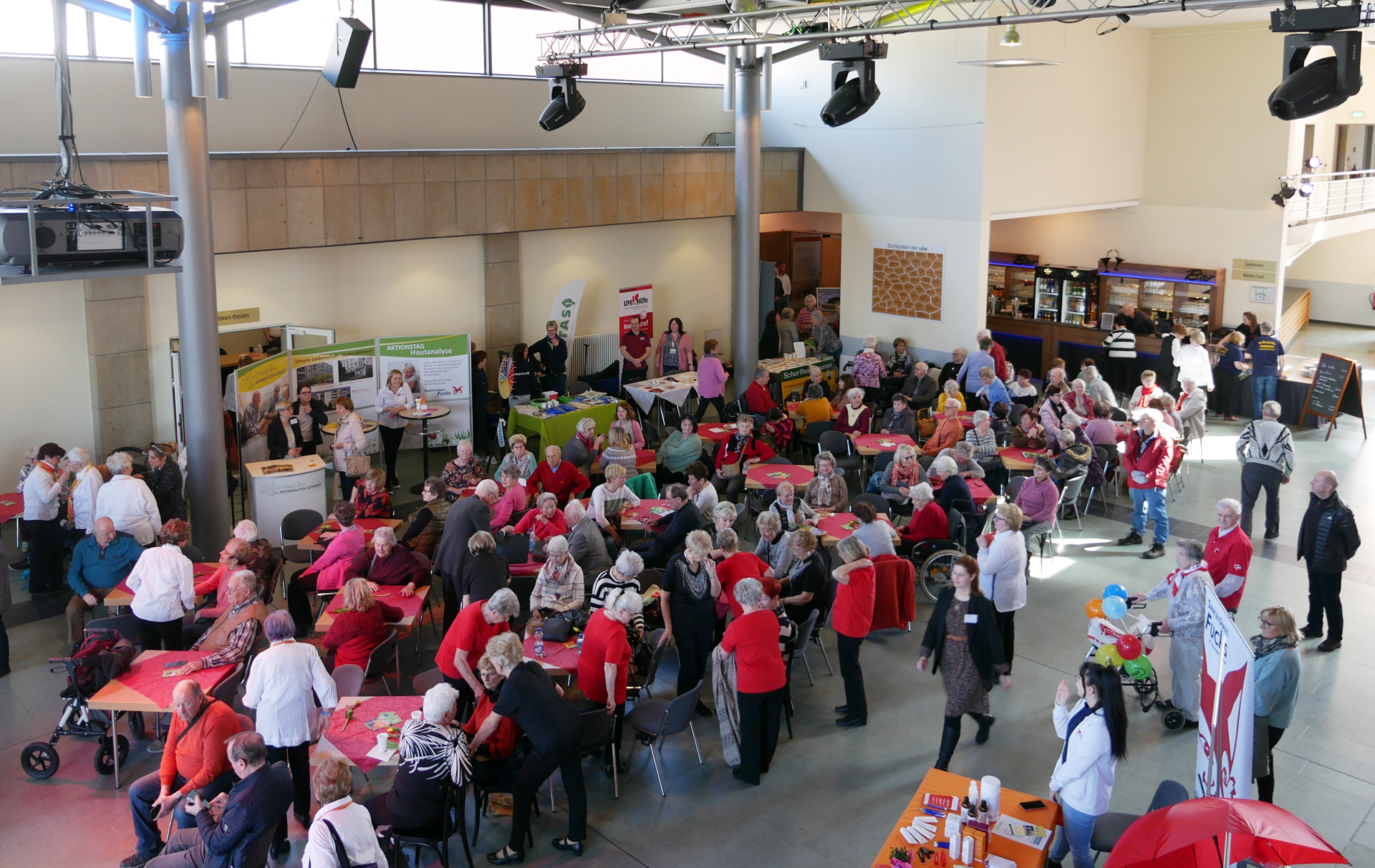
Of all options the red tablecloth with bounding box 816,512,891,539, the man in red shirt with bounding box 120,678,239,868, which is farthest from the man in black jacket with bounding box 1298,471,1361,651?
the man in red shirt with bounding box 120,678,239,868

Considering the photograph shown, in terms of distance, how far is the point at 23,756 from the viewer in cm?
608

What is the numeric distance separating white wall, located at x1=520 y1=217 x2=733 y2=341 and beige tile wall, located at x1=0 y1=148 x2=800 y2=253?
74 centimetres

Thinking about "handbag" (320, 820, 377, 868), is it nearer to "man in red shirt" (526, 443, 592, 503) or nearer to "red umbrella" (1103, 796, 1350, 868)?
"red umbrella" (1103, 796, 1350, 868)

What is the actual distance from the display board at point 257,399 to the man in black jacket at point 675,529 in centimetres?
447

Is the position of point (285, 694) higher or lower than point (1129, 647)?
higher

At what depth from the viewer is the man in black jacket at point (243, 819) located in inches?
179

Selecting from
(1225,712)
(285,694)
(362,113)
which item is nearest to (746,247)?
(362,113)

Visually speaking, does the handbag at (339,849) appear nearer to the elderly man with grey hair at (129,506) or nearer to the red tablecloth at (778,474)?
the elderly man with grey hair at (129,506)

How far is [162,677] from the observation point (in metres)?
6.05

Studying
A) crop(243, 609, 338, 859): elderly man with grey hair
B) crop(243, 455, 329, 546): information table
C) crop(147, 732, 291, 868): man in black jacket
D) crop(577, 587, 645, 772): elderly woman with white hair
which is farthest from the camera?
crop(243, 455, 329, 546): information table

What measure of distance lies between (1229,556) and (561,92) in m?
8.01

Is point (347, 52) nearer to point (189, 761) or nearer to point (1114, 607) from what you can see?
point (189, 761)

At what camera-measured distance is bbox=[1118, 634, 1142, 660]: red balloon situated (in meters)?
6.60

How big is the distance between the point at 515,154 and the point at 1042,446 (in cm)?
689
